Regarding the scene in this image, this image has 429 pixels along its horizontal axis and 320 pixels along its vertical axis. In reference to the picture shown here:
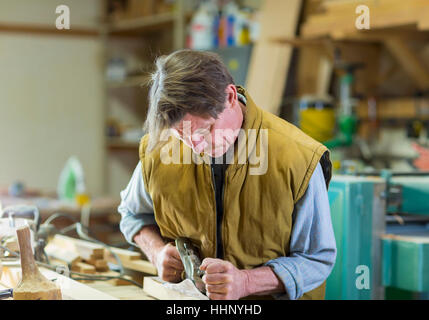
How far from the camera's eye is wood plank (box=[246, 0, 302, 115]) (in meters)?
3.40

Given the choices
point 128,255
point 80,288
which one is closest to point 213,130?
point 80,288

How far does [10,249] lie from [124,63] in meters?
3.87

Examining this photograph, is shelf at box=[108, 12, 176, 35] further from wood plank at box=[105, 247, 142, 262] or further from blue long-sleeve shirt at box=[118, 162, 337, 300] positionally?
blue long-sleeve shirt at box=[118, 162, 337, 300]

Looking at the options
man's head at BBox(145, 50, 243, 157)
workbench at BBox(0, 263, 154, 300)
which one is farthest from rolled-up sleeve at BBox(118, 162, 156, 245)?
man's head at BBox(145, 50, 243, 157)

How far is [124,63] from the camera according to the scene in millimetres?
5172

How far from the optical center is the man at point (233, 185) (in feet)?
3.94

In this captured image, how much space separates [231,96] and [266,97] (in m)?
2.17

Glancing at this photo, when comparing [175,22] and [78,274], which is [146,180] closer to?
[78,274]

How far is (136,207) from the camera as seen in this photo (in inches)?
59.6

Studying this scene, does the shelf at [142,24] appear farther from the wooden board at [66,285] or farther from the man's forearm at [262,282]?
the man's forearm at [262,282]

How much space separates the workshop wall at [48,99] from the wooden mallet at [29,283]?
3.90 m

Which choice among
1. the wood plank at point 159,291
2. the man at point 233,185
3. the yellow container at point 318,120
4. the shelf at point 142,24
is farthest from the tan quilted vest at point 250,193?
the shelf at point 142,24

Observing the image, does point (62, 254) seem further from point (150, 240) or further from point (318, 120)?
point (318, 120)

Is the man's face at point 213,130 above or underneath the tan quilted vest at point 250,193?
above
